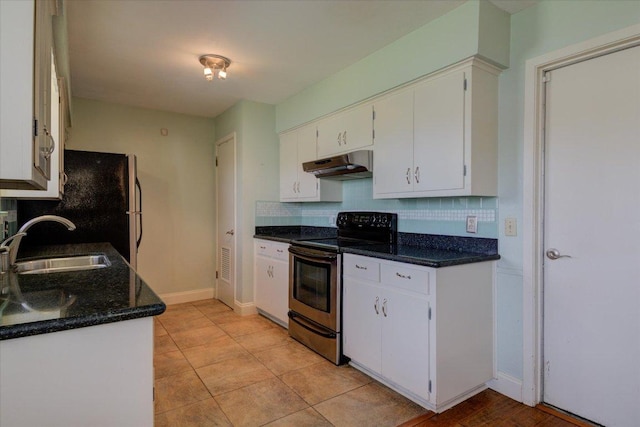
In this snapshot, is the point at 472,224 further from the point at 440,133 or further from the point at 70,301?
the point at 70,301

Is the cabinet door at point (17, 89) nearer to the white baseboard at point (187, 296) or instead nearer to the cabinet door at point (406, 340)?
the cabinet door at point (406, 340)

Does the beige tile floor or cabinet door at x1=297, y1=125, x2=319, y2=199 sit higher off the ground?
cabinet door at x1=297, y1=125, x2=319, y2=199

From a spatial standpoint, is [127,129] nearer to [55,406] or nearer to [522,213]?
[55,406]

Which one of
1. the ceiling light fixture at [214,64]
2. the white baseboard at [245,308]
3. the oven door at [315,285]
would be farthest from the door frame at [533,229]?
the white baseboard at [245,308]

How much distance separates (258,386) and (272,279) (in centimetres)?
134

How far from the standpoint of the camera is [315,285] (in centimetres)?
288

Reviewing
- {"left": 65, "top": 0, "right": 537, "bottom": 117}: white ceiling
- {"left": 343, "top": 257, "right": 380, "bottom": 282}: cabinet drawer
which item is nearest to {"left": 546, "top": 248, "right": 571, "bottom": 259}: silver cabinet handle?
{"left": 343, "top": 257, "right": 380, "bottom": 282}: cabinet drawer

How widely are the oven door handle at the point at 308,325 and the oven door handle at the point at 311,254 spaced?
555mm

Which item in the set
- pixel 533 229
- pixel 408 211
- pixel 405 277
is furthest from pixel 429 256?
pixel 408 211

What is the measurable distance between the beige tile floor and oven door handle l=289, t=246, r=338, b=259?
2.62 feet

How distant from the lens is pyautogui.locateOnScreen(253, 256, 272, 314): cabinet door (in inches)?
145

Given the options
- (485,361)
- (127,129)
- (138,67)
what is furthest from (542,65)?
(127,129)

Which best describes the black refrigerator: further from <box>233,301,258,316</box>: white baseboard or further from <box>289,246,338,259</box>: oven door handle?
<box>289,246,338,259</box>: oven door handle

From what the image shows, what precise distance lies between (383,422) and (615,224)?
164 cm
